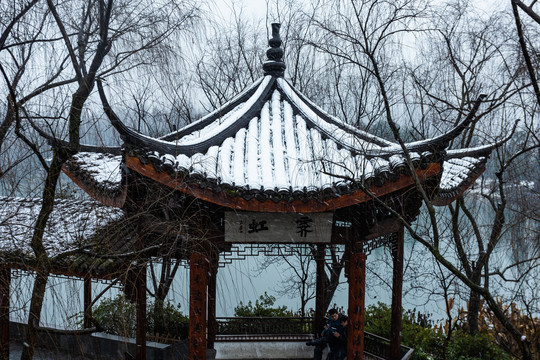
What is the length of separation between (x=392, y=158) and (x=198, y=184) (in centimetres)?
186

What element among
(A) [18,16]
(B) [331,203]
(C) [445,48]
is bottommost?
(B) [331,203]

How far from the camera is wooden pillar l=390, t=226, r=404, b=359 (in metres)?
6.41

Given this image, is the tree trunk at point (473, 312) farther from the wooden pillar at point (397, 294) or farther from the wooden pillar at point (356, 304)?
the wooden pillar at point (356, 304)

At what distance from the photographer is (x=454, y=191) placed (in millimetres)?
5695

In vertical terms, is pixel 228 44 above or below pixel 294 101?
above

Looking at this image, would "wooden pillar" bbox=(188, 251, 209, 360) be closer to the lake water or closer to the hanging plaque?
the lake water

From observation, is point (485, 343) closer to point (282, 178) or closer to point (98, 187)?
point (282, 178)

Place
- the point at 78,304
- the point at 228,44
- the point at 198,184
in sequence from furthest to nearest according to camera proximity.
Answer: the point at 228,44 < the point at 198,184 < the point at 78,304

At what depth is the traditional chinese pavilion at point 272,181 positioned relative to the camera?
4.37 meters

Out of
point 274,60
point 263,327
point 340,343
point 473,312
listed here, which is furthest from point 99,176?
point 473,312

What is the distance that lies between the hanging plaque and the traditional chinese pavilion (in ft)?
0.03

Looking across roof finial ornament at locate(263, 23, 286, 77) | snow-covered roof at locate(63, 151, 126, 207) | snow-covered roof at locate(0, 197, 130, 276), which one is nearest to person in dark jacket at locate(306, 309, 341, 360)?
roof finial ornament at locate(263, 23, 286, 77)

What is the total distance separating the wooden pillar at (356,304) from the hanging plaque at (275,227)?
2.37 ft

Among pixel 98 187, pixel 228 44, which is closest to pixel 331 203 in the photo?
pixel 98 187
